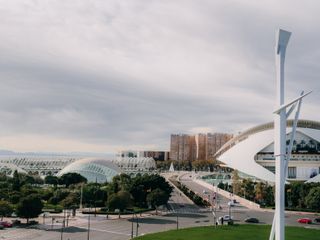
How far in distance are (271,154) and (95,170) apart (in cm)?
3632

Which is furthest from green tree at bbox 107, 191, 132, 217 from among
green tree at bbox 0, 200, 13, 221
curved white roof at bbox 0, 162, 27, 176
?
curved white roof at bbox 0, 162, 27, 176

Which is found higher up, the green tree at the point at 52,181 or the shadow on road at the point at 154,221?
the green tree at the point at 52,181

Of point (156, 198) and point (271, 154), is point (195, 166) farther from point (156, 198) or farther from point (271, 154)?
point (156, 198)

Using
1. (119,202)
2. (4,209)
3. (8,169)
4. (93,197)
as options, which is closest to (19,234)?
(4,209)

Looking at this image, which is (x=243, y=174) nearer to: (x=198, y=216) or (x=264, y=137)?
(x=264, y=137)

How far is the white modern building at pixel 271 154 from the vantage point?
83875 millimetres

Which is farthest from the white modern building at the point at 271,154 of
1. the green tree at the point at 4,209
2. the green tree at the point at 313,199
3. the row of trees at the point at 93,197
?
the green tree at the point at 4,209

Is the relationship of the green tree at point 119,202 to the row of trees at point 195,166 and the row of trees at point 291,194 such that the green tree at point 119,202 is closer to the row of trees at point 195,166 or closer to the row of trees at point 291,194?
the row of trees at point 291,194

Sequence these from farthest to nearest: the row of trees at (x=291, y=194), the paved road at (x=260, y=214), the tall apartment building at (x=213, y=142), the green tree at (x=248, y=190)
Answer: the tall apartment building at (x=213, y=142), the green tree at (x=248, y=190), the row of trees at (x=291, y=194), the paved road at (x=260, y=214)

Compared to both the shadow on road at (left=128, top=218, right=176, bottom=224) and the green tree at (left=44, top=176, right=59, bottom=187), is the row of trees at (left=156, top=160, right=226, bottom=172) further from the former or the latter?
the shadow on road at (left=128, top=218, right=176, bottom=224)

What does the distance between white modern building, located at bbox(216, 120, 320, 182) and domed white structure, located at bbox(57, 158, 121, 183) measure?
988 inches

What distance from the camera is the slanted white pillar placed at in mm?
24469

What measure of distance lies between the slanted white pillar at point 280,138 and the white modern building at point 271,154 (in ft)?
192

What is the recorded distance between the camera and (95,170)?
94.6 m
